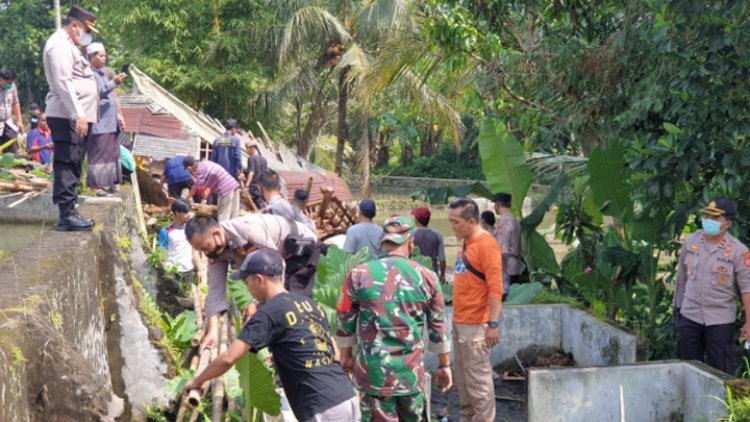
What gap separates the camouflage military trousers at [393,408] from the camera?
519 cm

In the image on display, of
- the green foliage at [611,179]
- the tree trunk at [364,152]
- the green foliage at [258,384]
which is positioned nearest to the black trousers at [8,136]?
the green foliage at [611,179]

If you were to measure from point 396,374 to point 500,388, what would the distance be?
3698 mm

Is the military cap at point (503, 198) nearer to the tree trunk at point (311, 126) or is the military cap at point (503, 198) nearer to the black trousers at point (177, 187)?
the black trousers at point (177, 187)

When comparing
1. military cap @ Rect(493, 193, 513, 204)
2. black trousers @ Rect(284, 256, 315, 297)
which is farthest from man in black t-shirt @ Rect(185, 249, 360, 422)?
military cap @ Rect(493, 193, 513, 204)

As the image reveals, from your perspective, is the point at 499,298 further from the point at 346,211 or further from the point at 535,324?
the point at 346,211

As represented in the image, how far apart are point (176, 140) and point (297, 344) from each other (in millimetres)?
15260

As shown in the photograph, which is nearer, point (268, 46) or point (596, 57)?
point (596, 57)

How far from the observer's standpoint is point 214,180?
488 inches

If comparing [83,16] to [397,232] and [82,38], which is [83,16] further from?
[397,232]

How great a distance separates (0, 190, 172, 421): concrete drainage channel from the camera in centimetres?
383

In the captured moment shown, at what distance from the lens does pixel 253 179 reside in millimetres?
15352

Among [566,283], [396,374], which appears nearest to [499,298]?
[396,374]

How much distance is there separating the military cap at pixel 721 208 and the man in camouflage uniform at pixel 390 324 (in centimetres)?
254

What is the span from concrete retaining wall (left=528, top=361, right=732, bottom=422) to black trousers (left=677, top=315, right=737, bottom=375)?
45 centimetres
